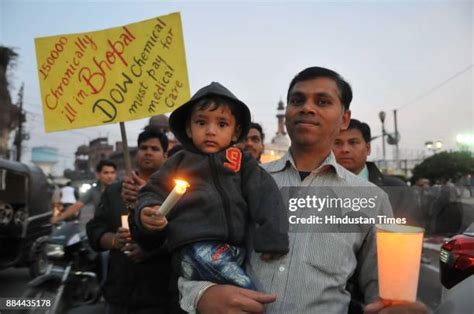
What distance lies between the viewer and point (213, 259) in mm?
1402

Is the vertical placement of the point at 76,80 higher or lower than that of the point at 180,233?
higher

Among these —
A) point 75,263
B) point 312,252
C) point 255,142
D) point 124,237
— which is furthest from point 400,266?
point 75,263

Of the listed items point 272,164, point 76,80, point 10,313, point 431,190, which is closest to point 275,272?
point 272,164

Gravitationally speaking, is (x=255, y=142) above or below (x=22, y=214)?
above

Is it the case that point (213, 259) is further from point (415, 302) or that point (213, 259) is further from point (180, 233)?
point (415, 302)

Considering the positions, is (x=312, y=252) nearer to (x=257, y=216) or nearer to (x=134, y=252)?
(x=257, y=216)

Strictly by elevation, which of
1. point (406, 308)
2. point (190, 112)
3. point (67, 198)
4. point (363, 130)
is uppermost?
point (190, 112)

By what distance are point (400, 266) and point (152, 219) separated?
2.28ft

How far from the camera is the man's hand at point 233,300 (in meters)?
1.32

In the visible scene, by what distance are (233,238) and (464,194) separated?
88 centimetres

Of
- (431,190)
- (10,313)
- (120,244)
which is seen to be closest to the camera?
(431,190)

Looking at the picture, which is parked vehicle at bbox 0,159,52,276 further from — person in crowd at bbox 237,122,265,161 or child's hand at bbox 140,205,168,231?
child's hand at bbox 140,205,168,231

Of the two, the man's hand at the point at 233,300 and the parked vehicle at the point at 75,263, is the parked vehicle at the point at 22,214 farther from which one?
the man's hand at the point at 233,300

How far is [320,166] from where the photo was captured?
5.21 feet
